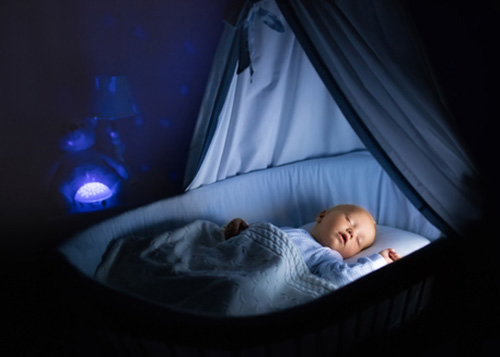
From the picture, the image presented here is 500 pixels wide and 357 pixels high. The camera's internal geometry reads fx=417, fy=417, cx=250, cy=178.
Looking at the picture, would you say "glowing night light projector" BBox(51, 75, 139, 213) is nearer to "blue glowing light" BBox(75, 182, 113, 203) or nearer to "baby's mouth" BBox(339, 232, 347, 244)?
"blue glowing light" BBox(75, 182, 113, 203)

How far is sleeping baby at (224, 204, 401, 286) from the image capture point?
1.80m

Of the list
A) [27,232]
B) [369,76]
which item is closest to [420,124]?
[369,76]

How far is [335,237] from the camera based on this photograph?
6.40 feet

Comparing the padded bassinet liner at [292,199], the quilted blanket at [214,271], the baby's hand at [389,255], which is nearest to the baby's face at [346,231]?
the baby's hand at [389,255]

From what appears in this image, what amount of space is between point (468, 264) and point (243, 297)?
2.71 ft

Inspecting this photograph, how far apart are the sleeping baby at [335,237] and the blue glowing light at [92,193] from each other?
97 centimetres

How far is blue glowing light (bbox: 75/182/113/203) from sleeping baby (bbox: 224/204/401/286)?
967mm

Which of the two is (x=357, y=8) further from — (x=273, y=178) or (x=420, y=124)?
(x=273, y=178)

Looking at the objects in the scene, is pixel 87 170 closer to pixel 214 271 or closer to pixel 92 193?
pixel 92 193

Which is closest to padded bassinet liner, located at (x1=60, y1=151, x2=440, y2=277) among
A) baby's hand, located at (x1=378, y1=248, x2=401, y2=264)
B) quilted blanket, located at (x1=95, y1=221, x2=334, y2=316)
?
quilted blanket, located at (x1=95, y1=221, x2=334, y2=316)

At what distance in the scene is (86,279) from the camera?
1278mm

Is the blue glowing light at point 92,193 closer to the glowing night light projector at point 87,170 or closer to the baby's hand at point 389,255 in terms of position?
the glowing night light projector at point 87,170

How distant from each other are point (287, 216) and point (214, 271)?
907 mm

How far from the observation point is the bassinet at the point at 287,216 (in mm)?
1110
